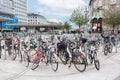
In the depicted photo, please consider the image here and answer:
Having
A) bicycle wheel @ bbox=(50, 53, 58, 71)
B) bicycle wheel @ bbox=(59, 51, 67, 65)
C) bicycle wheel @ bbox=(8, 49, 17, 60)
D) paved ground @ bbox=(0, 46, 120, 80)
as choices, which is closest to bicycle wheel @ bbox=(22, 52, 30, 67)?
paved ground @ bbox=(0, 46, 120, 80)

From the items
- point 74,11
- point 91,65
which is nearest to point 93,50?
point 91,65

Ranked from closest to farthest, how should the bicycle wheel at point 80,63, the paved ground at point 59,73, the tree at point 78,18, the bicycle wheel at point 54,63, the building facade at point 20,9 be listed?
the paved ground at point 59,73
the bicycle wheel at point 80,63
the bicycle wheel at point 54,63
the tree at point 78,18
the building facade at point 20,9

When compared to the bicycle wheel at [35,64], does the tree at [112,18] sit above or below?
above

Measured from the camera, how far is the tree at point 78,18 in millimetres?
59625

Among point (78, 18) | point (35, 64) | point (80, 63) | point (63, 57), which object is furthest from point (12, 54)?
point (78, 18)

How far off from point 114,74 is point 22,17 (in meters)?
137

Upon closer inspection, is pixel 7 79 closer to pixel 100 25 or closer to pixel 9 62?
pixel 9 62

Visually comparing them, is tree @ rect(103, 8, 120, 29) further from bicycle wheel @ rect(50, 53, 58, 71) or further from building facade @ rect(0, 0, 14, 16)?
building facade @ rect(0, 0, 14, 16)

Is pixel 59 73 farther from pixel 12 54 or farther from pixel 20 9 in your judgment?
pixel 20 9

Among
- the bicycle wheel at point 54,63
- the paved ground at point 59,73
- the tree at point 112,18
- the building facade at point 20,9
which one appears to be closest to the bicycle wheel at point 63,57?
the paved ground at point 59,73

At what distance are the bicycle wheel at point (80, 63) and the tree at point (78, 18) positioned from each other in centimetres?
4897

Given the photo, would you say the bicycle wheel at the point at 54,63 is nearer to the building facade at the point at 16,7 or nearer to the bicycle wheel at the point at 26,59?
the bicycle wheel at the point at 26,59

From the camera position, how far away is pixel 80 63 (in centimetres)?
→ 1018

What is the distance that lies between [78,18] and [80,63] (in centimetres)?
5062
